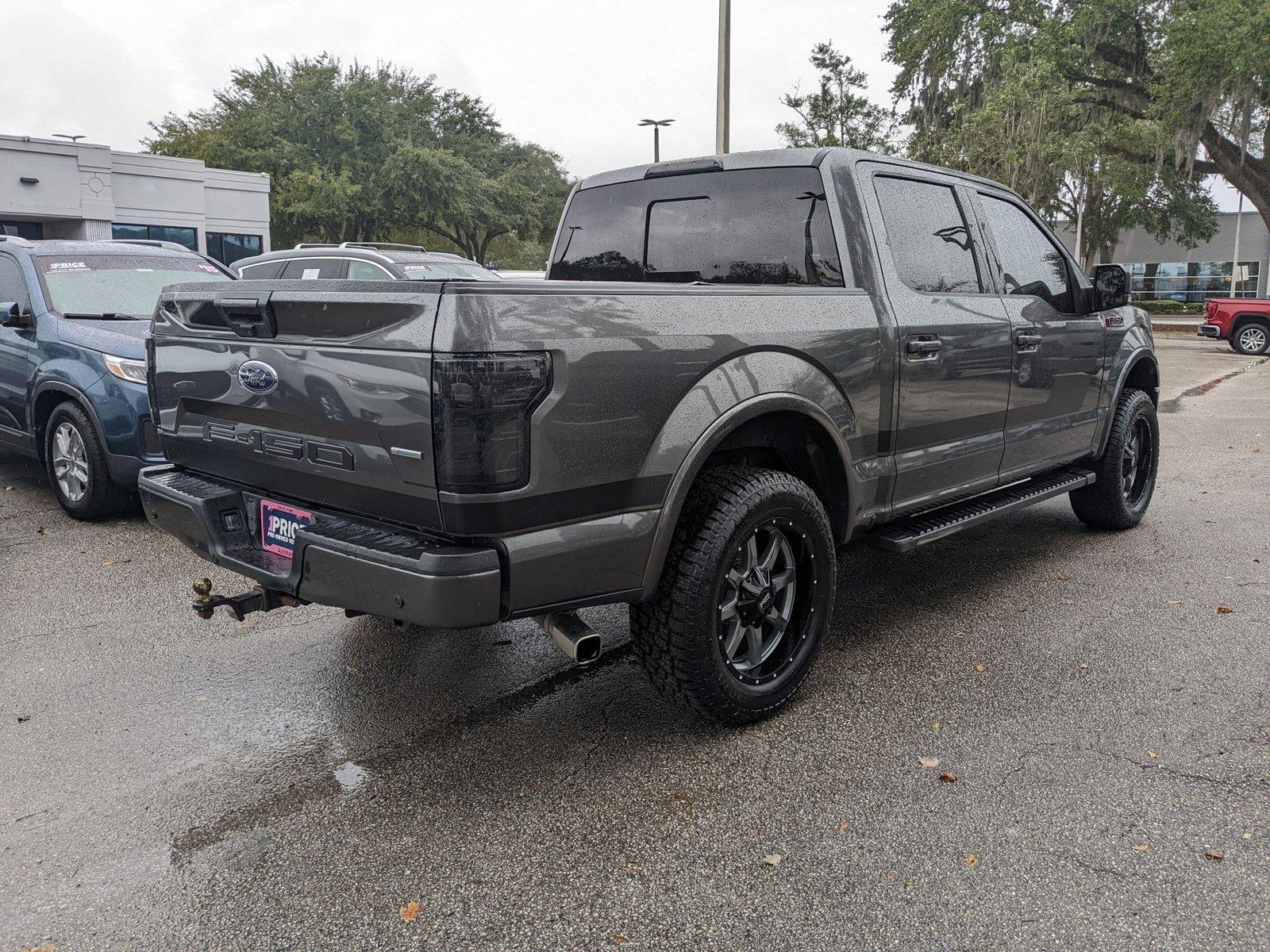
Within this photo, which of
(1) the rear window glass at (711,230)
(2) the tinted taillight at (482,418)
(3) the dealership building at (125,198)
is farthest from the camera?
(3) the dealership building at (125,198)

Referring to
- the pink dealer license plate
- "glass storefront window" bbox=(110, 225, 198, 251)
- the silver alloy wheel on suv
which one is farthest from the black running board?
"glass storefront window" bbox=(110, 225, 198, 251)

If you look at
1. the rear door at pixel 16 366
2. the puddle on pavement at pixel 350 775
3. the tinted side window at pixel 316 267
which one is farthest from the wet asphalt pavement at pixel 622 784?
the tinted side window at pixel 316 267

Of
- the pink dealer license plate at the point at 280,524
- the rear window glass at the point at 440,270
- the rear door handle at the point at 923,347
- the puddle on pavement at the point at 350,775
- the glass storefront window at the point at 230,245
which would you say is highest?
the glass storefront window at the point at 230,245

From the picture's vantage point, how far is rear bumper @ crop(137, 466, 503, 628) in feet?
8.73

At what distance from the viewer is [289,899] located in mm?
2539

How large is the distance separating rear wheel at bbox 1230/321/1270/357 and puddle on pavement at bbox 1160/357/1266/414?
2.68 m

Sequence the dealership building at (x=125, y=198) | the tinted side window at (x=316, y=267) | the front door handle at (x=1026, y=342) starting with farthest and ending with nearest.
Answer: the dealership building at (x=125, y=198) → the tinted side window at (x=316, y=267) → the front door handle at (x=1026, y=342)

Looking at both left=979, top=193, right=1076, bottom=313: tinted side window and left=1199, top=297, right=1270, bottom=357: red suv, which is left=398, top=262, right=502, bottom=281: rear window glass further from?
left=1199, top=297, right=1270, bottom=357: red suv

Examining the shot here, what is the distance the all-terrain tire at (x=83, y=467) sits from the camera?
20.1 feet

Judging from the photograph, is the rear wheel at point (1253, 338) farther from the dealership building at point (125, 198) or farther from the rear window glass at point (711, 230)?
the dealership building at point (125, 198)

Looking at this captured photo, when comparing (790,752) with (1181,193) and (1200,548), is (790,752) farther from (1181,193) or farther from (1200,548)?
(1181,193)

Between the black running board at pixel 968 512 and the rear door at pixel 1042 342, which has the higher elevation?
the rear door at pixel 1042 342

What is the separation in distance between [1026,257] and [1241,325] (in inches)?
836

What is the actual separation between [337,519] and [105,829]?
108 centimetres
